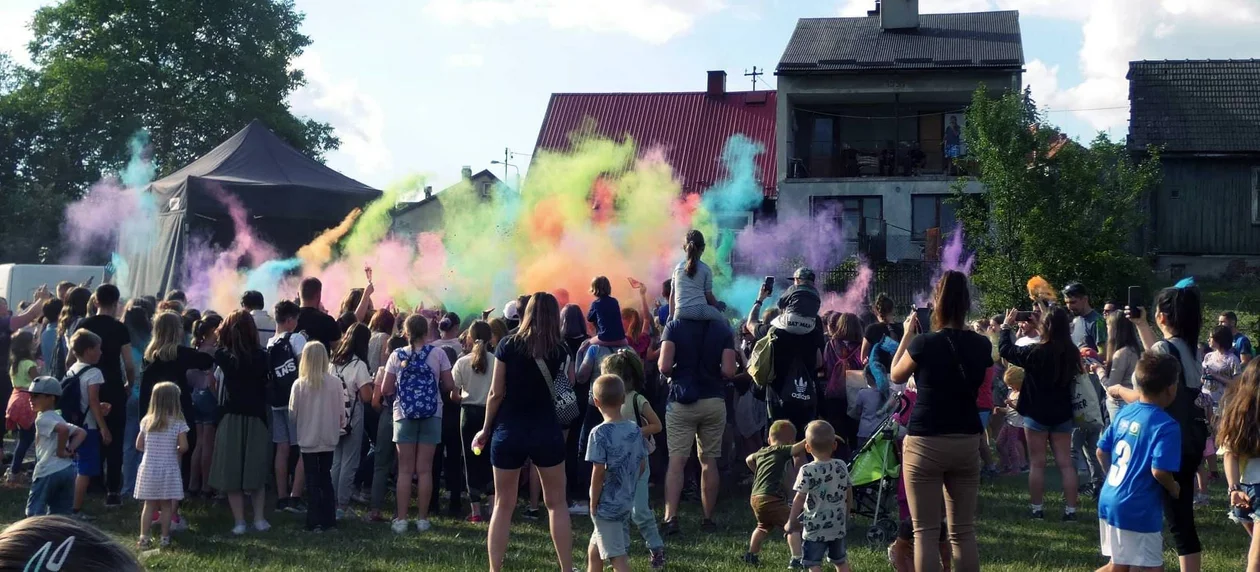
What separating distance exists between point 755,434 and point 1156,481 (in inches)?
204

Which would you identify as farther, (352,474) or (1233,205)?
(1233,205)

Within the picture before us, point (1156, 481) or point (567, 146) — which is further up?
point (567, 146)

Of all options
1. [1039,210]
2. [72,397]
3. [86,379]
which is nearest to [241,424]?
[86,379]

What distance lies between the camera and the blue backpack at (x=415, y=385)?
8.49 meters

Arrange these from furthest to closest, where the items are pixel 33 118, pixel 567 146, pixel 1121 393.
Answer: pixel 33 118 → pixel 567 146 → pixel 1121 393

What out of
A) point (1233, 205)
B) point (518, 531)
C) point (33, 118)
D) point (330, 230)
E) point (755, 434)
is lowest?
point (518, 531)

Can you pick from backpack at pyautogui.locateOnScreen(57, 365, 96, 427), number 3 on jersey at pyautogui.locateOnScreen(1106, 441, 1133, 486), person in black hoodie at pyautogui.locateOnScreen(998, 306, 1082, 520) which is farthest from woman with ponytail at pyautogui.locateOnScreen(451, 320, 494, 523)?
number 3 on jersey at pyautogui.locateOnScreen(1106, 441, 1133, 486)

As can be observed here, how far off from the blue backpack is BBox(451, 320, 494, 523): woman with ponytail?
1.06 ft

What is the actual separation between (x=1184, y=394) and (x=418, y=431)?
5173mm

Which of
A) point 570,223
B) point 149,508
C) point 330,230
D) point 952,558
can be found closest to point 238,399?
point 149,508

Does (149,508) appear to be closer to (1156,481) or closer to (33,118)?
(1156,481)

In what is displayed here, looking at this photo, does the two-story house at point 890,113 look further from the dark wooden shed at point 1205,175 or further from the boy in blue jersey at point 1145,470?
the boy in blue jersey at point 1145,470

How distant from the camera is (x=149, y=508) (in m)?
7.91

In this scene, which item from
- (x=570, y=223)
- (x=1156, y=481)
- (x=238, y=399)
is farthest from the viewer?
(x=570, y=223)
